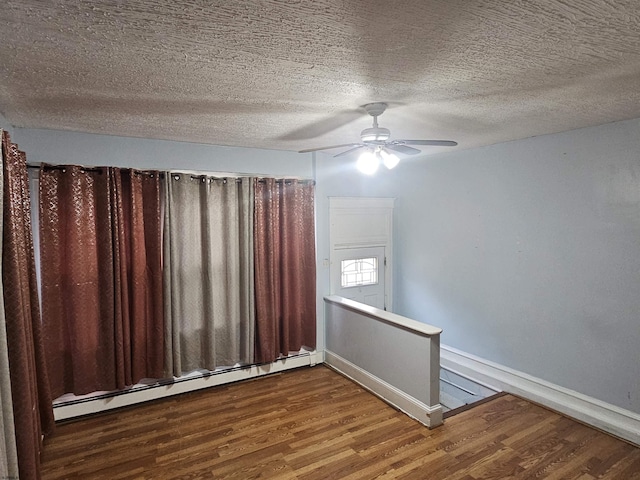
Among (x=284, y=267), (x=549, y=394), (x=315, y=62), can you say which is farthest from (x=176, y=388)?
(x=549, y=394)

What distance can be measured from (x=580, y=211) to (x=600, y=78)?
60.7 inches

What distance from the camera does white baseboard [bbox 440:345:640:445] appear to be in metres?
2.94

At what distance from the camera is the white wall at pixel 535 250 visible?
9.73 feet

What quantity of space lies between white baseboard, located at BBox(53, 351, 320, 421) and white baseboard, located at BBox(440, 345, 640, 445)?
5.56ft

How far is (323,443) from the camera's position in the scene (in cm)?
293

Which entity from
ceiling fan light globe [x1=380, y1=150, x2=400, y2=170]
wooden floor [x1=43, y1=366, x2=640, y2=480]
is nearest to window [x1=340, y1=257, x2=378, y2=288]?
wooden floor [x1=43, y1=366, x2=640, y2=480]

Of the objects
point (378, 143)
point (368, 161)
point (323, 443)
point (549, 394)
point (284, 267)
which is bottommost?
point (323, 443)

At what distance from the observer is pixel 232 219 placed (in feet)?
12.5

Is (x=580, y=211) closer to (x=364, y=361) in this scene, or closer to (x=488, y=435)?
(x=488, y=435)

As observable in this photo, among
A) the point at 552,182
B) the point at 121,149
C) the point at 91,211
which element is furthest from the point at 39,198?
the point at 552,182

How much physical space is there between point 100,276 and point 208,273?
0.93m

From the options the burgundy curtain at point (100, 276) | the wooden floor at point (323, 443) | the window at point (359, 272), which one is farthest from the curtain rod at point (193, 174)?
the wooden floor at point (323, 443)

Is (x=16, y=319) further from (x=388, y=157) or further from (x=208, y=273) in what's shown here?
(x=388, y=157)

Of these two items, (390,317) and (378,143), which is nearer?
(378,143)
